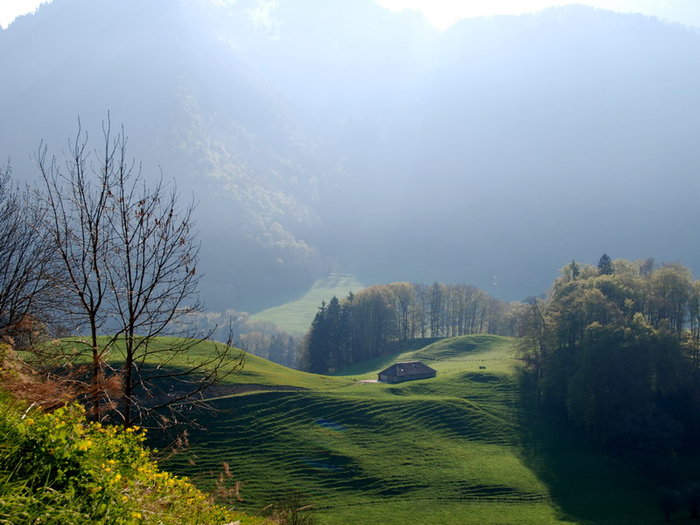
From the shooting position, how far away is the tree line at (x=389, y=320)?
10812 centimetres

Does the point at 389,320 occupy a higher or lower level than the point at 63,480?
higher

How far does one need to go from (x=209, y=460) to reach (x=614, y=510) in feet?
110

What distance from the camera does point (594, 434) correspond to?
179 ft

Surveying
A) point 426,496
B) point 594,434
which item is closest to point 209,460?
point 426,496

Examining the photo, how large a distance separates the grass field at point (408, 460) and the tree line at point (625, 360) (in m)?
3.99

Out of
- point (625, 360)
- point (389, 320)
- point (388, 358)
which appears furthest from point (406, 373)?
point (389, 320)

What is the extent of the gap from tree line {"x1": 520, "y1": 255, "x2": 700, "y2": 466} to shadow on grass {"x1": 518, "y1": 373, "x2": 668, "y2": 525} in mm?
2278

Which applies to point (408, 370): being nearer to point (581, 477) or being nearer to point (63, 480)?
point (581, 477)

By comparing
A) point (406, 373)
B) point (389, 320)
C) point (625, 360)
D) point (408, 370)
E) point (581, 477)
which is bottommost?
point (581, 477)

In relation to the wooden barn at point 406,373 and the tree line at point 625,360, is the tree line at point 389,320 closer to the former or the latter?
the wooden barn at point 406,373

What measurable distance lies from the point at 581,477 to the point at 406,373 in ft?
98.6

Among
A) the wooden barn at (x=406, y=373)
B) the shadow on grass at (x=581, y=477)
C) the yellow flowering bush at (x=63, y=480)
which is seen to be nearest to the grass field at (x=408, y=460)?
the shadow on grass at (x=581, y=477)

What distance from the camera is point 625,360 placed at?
184 ft

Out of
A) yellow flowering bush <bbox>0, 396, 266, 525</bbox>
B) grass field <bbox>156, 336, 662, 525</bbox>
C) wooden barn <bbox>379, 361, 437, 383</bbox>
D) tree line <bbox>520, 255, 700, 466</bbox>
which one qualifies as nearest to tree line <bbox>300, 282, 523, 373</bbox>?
wooden barn <bbox>379, 361, 437, 383</bbox>
